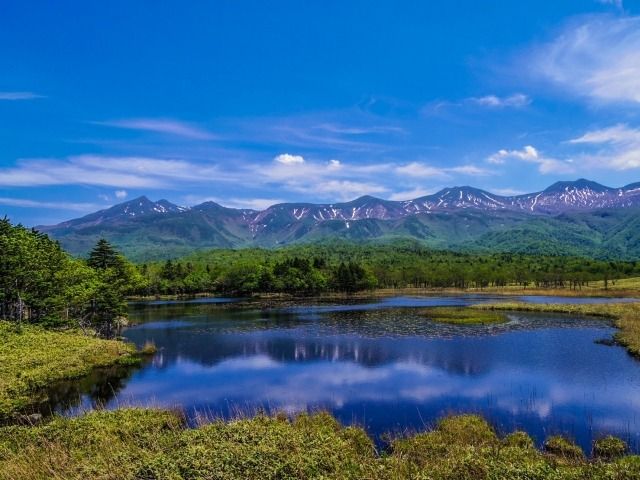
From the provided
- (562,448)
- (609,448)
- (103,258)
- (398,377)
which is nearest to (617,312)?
(398,377)

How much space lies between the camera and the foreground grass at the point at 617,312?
2502 inches

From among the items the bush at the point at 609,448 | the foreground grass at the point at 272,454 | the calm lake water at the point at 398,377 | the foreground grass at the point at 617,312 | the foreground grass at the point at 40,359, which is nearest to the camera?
the foreground grass at the point at 272,454

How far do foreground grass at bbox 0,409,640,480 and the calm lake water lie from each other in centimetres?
401

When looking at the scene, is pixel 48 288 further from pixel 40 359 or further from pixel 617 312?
pixel 617 312

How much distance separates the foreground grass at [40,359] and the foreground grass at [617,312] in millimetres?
67565

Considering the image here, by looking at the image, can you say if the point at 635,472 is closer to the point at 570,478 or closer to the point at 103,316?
the point at 570,478

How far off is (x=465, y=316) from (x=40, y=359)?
83.1m

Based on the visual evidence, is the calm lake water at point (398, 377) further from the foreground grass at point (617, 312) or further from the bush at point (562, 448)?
the foreground grass at point (617, 312)

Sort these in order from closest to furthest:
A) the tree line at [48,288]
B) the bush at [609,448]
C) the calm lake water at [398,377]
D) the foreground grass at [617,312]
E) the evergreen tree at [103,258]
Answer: the bush at [609,448] < the calm lake water at [398,377] < the tree line at [48,288] < the foreground grass at [617,312] < the evergreen tree at [103,258]

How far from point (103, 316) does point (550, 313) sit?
98196mm

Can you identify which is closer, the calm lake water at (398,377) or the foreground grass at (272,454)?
the foreground grass at (272,454)

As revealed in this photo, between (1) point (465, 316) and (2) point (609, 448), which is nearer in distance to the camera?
(2) point (609, 448)

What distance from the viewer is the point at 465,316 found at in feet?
336

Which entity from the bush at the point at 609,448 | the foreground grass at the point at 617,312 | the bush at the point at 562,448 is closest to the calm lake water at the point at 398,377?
the bush at the point at 609,448
